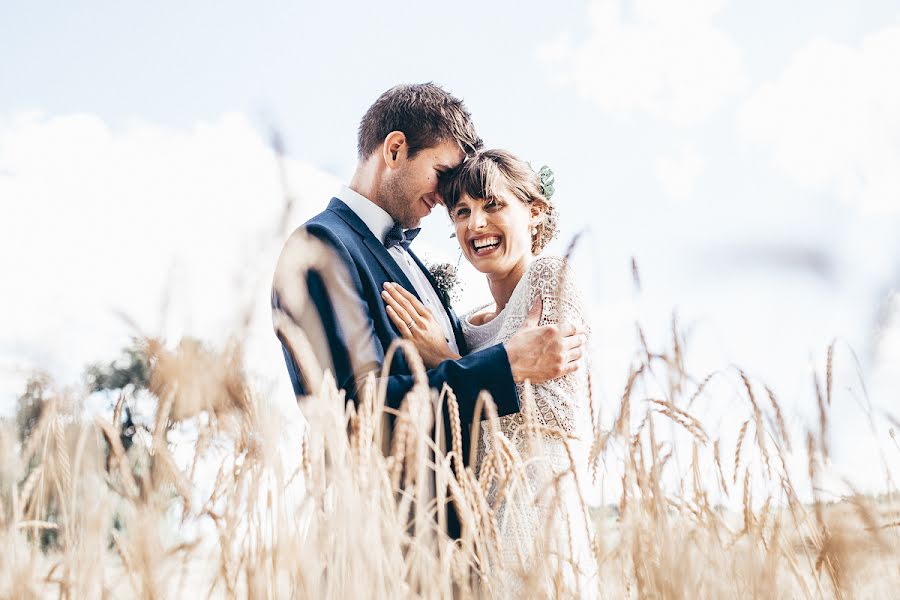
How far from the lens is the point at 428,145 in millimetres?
3582

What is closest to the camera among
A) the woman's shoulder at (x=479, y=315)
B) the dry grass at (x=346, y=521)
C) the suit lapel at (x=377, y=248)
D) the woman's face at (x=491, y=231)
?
the dry grass at (x=346, y=521)

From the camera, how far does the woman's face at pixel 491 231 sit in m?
3.46

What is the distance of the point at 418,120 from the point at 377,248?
81 centimetres

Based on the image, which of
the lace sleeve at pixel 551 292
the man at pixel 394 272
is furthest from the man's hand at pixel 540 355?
the lace sleeve at pixel 551 292

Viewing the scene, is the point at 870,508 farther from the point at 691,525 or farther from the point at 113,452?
the point at 113,452

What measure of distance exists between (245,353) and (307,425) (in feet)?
1.73

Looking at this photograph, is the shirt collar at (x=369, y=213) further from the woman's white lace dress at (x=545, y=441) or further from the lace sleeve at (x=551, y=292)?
the lace sleeve at (x=551, y=292)

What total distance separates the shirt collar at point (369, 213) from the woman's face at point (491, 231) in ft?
1.15

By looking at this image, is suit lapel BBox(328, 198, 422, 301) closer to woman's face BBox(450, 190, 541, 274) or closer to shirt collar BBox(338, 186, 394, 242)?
shirt collar BBox(338, 186, 394, 242)

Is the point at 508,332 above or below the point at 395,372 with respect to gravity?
above

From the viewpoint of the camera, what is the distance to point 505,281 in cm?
366

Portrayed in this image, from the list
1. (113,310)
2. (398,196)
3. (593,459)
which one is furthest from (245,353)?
(398,196)

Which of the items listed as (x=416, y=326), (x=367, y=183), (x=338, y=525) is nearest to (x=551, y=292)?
(x=416, y=326)

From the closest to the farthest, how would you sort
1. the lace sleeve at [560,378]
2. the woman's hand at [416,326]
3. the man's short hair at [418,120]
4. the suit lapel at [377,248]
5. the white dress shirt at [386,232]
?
the lace sleeve at [560,378] < the woman's hand at [416,326] < the suit lapel at [377,248] < the white dress shirt at [386,232] < the man's short hair at [418,120]
